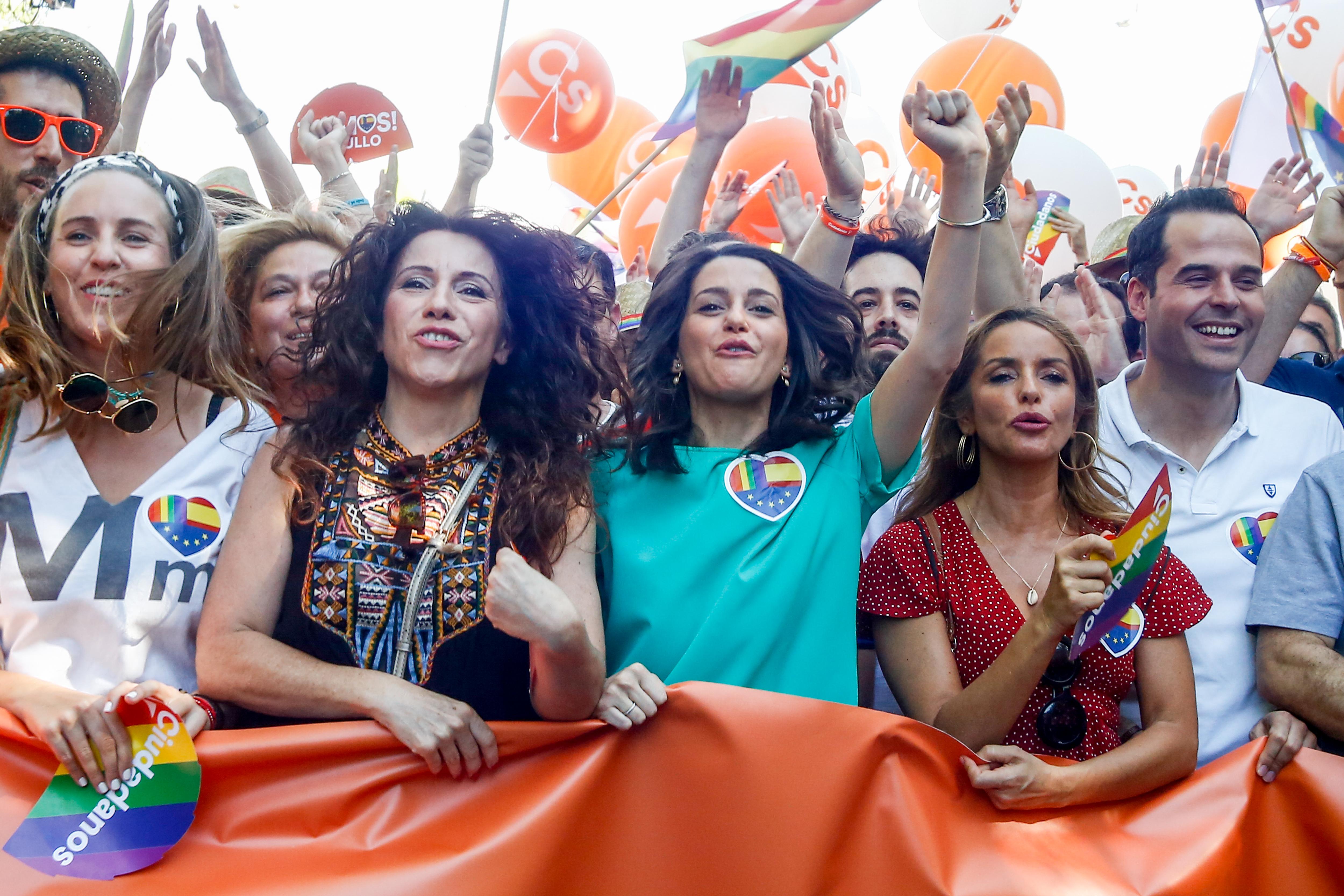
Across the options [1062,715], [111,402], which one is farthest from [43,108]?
[1062,715]

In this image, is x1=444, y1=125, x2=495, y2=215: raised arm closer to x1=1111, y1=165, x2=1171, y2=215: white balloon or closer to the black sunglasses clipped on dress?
the black sunglasses clipped on dress

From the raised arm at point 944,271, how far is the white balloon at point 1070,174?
398 cm

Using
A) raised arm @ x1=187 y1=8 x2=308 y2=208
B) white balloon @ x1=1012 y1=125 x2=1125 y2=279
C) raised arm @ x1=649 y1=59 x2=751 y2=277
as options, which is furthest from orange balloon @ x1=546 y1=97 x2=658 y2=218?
raised arm @ x1=649 y1=59 x2=751 y2=277

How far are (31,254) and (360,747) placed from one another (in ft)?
4.48

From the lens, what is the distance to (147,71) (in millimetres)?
4418

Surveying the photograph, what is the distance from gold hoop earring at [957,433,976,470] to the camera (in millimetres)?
3043

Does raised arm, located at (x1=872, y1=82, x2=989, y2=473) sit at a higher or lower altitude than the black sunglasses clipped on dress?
higher

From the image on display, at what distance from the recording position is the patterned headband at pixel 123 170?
8.63 feet

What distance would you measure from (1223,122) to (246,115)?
6074 millimetres

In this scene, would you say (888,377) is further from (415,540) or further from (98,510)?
(98,510)

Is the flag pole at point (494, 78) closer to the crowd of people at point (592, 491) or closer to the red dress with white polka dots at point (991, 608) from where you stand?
the crowd of people at point (592, 491)

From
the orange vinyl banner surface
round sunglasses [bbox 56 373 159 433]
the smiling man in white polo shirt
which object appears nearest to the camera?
the orange vinyl banner surface

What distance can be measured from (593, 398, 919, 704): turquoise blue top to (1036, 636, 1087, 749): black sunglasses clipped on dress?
404 mm

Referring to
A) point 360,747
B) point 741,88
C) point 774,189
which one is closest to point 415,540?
point 360,747
